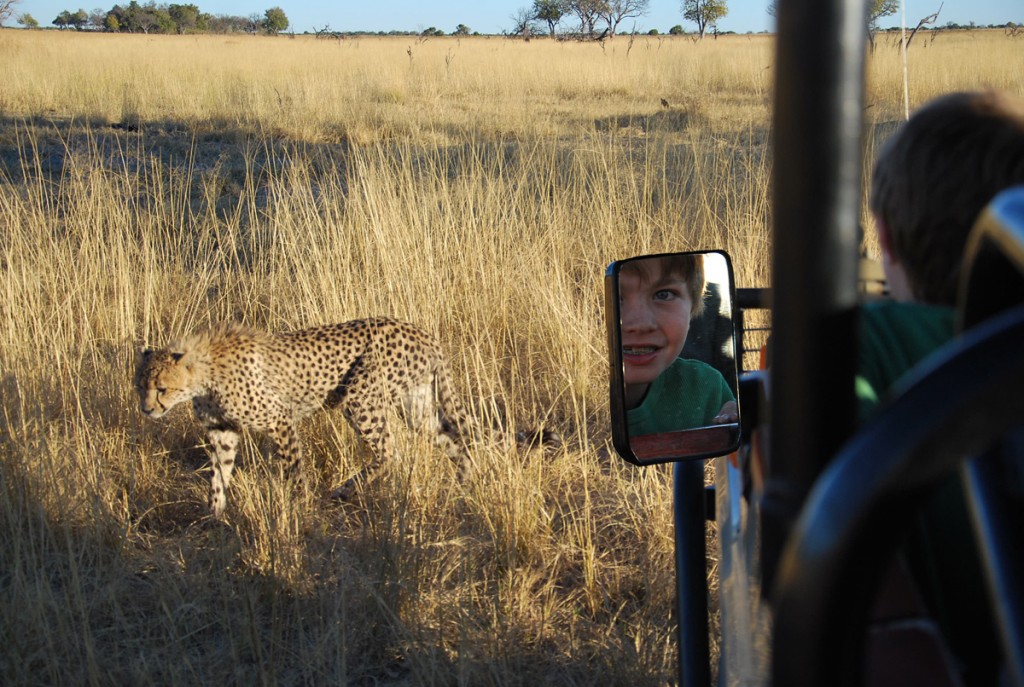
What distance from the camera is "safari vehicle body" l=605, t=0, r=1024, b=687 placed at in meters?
0.36

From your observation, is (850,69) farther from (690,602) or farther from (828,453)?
(690,602)

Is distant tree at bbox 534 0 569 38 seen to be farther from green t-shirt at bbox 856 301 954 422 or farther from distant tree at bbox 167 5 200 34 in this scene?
green t-shirt at bbox 856 301 954 422

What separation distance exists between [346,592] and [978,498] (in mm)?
1913

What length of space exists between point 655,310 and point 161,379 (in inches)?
87.9

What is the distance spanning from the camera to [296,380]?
3289mm

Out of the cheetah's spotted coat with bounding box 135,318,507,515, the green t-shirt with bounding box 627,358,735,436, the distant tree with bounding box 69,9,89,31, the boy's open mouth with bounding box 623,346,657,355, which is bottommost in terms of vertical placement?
the cheetah's spotted coat with bounding box 135,318,507,515

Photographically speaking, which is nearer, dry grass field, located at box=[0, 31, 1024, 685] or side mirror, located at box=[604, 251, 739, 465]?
side mirror, located at box=[604, 251, 739, 465]

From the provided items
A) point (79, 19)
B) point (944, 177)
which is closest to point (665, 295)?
point (944, 177)

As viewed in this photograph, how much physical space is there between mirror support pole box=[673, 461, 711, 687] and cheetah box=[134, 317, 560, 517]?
1919mm

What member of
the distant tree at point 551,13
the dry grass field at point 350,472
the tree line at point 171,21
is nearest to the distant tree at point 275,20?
the tree line at point 171,21

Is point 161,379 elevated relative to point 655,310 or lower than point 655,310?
lower

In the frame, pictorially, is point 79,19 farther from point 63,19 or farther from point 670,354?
point 670,354

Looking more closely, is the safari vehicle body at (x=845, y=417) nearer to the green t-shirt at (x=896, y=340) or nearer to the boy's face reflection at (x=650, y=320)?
the green t-shirt at (x=896, y=340)

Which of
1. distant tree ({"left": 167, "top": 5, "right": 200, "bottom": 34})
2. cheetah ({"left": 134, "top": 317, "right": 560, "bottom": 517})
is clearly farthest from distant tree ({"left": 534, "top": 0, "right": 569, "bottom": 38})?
cheetah ({"left": 134, "top": 317, "right": 560, "bottom": 517})
